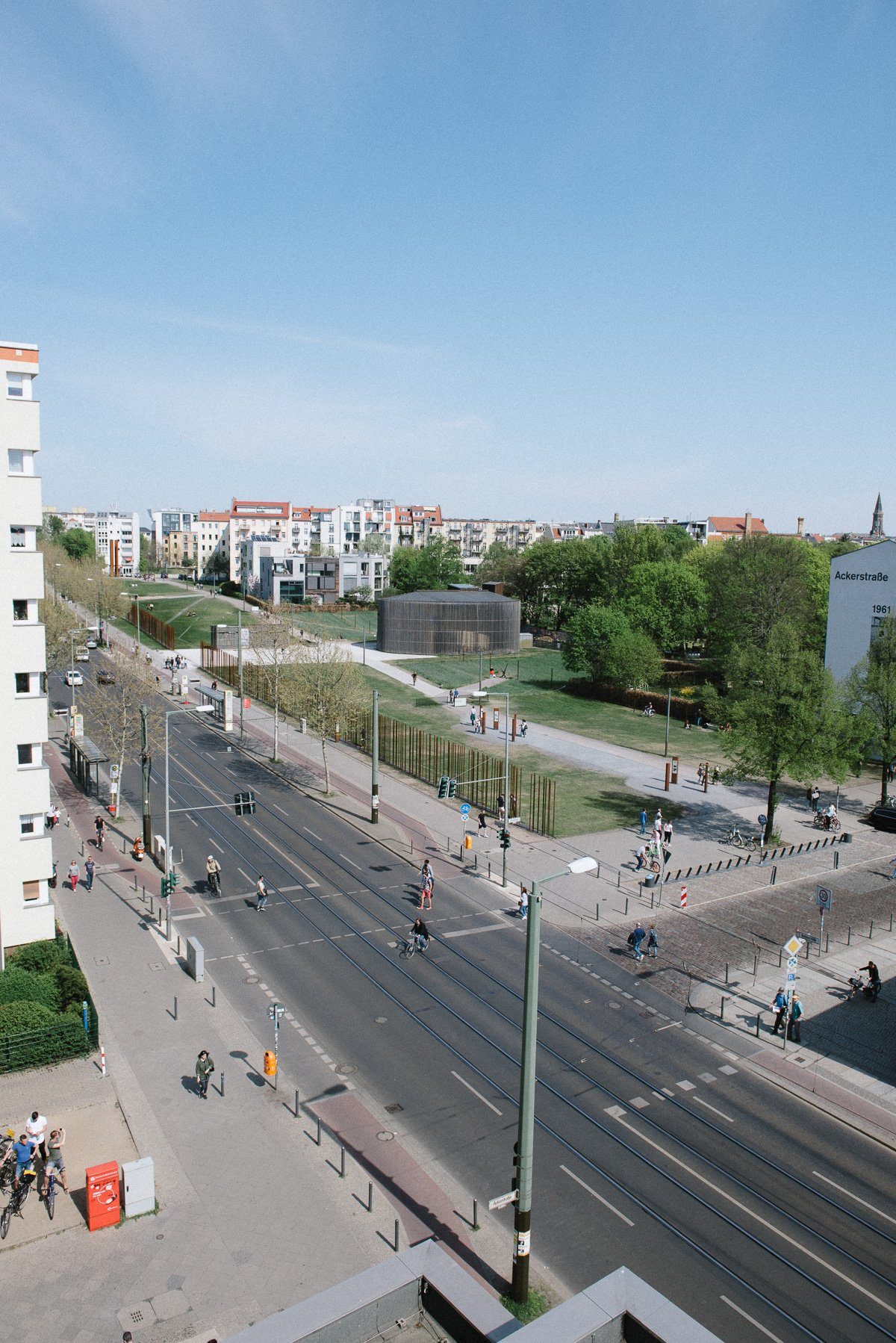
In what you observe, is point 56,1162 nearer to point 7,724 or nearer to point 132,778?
point 7,724

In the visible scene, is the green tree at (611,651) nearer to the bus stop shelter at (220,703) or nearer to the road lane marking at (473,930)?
the bus stop shelter at (220,703)

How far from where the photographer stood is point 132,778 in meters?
57.1

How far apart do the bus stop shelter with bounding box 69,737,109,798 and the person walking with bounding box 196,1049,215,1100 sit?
3179 cm

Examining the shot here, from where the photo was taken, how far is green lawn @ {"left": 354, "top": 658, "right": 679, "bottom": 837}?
1938 inches

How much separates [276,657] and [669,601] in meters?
50.3

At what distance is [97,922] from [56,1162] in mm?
15930

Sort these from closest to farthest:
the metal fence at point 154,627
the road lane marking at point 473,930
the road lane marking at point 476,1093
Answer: the road lane marking at point 476,1093
the road lane marking at point 473,930
the metal fence at point 154,627

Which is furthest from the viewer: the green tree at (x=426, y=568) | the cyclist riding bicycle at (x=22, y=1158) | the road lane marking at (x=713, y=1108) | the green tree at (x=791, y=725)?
the green tree at (x=426, y=568)

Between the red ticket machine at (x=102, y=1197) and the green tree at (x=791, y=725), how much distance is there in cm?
3472

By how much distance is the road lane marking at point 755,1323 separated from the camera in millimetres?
16328

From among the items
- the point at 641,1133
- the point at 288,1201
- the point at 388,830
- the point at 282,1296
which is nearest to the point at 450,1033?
the point at 641,1133

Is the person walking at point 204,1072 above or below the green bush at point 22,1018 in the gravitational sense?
below

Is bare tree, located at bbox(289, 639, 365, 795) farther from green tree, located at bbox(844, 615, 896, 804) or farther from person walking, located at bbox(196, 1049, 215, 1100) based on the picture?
person walking, located at bbox(196, 1049, 215, 1100)

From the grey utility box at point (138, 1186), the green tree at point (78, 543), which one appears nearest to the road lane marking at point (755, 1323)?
the grey utility box at point (138, 1186)
